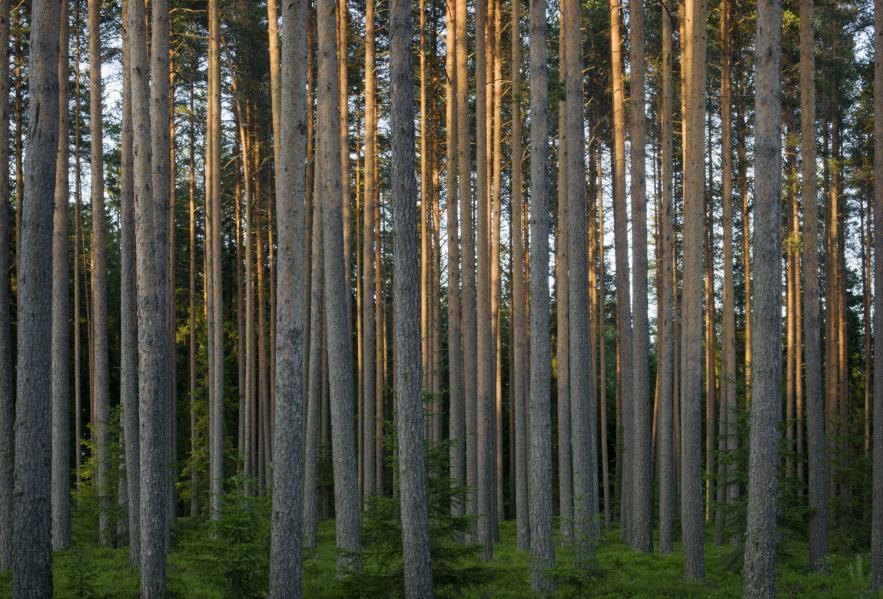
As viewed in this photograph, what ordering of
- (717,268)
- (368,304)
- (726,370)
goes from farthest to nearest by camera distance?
(717,268), (368,304), (726,370)

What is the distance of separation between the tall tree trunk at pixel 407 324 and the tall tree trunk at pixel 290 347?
1.13m

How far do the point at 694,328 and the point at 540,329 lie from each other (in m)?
4.05

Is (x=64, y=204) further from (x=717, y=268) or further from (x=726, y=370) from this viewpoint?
(x=717, y=268)

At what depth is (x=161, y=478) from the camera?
36.7 feet

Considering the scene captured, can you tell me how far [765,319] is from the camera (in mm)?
10367

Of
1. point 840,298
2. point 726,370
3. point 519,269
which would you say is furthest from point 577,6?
point 840,298

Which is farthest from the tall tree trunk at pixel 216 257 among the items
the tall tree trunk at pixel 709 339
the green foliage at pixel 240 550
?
the tall tree trunk at pixel 709 339

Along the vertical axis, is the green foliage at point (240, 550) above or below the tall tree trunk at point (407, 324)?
below

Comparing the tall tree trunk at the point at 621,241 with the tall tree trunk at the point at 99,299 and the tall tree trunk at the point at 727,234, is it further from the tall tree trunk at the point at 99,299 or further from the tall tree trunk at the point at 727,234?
the tall tree trunk at the point at 99,299

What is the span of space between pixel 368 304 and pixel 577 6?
9.07m

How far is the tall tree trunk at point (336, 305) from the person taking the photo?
12.4 meters

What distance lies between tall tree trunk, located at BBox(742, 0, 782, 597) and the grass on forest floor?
1.20m

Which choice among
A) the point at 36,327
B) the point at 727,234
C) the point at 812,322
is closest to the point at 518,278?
the point at 727,234

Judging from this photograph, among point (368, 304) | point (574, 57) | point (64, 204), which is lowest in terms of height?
point (368, 304)
